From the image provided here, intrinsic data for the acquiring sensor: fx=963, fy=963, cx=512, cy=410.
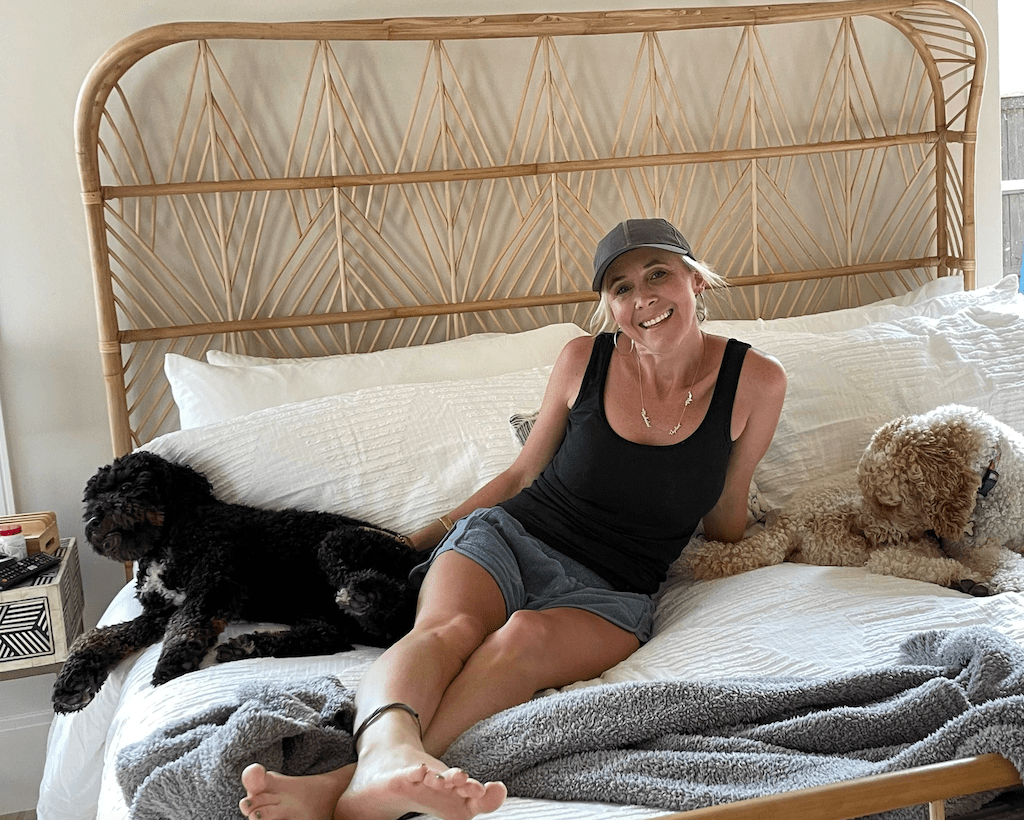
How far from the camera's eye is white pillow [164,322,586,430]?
85.8 inches

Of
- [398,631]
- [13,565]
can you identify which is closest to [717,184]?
[398,631]

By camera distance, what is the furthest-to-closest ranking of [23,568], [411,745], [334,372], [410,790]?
1. [334,372]
2. [23,568]
3. [411,745]
4. [410,790]

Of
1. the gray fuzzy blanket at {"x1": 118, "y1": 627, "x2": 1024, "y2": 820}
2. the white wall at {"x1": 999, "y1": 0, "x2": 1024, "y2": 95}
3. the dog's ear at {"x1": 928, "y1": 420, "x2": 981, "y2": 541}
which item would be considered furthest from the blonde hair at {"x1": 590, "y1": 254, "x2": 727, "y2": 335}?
the white wall at {"x1": 999, "y1": 0, "x2": 1024, "y2": 95}

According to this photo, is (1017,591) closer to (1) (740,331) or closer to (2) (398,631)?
(1) (740,331)

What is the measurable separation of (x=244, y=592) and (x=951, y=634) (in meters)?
1.14

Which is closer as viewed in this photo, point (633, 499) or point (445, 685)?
point (445, 685)

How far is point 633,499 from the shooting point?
5.76 ft

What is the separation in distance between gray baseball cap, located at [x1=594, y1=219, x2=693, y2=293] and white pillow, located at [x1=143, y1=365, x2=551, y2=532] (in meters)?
0.45

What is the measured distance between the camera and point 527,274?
2.64 metres

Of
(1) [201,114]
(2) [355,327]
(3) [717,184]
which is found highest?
(1) [201,114]

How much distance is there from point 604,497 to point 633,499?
0.05 m

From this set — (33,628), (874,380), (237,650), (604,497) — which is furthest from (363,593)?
(874,380)

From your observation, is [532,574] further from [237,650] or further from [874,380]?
[874,380]

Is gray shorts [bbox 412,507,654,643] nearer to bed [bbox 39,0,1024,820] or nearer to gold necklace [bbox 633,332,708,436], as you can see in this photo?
bed [bbox 39,0,1024,820]
